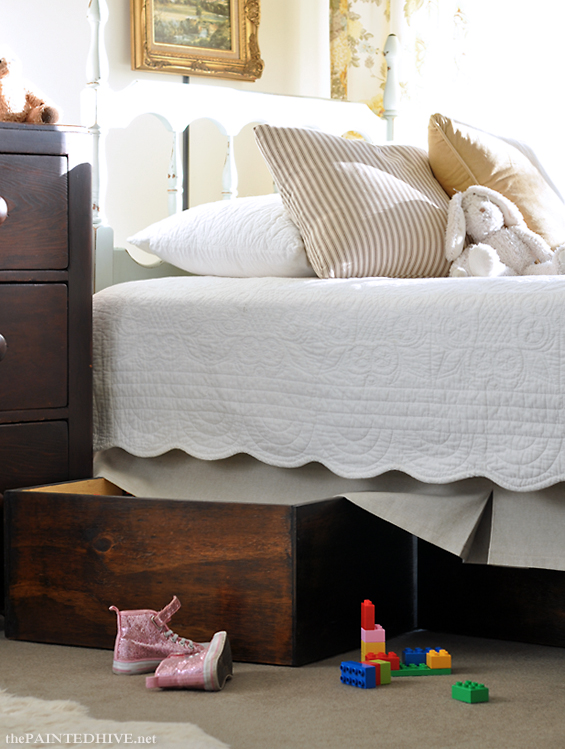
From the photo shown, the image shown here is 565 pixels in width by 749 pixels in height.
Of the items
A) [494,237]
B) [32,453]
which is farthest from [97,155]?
[494,237]

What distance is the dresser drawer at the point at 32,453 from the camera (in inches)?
64.0

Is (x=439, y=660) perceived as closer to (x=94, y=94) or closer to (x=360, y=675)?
(x=360, y=675)

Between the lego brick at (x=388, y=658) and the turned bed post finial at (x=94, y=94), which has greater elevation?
the turned bed post finial at (x=94, y=94)

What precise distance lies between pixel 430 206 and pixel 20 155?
80 cm

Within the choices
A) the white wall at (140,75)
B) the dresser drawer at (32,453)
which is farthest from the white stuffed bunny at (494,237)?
the white wall at (140,75)

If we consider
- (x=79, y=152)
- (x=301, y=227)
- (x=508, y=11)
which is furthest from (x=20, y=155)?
(x=508, y=11)

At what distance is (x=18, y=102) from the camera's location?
1.68 m

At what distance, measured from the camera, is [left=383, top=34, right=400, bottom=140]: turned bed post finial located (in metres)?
2.73

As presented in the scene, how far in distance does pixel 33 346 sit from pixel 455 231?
853mm

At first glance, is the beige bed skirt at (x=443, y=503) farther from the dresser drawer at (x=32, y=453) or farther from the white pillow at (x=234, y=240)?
the white pillow at (x=234, y=240)

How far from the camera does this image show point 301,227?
1.76 metres

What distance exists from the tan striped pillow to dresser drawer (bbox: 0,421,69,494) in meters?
0.56

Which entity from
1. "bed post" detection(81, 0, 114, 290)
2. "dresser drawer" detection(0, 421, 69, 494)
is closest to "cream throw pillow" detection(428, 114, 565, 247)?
"bed post" detection(81, 0, 114, 290)

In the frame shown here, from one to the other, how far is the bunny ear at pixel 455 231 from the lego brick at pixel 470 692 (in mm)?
913
